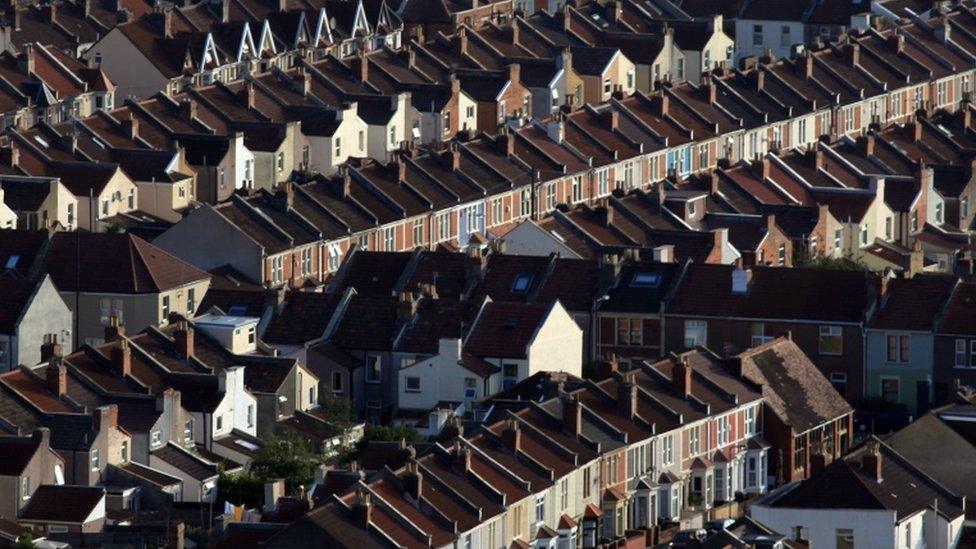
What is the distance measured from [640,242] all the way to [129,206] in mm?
20148

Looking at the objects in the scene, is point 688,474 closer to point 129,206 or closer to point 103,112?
point 129,206

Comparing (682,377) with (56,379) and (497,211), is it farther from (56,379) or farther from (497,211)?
(497,211)

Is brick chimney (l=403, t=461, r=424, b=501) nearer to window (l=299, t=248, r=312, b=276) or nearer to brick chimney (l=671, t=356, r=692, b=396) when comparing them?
brick chimney (l=671, t=356, r=692, b=396)

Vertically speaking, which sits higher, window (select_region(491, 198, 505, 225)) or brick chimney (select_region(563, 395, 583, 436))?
window (select_region(491, 198, 505, 225))

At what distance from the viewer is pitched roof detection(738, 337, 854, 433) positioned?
130m

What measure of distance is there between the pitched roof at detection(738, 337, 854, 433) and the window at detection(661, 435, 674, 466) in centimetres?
582

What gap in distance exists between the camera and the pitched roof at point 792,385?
427 feet

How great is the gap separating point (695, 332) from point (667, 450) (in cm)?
1619

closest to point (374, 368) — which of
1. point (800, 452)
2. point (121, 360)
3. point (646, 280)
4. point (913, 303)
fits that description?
point (646, 280)

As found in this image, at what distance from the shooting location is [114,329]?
13188 cm

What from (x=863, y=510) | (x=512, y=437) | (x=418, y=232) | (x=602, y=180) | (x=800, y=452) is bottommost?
(x=863, y=510)

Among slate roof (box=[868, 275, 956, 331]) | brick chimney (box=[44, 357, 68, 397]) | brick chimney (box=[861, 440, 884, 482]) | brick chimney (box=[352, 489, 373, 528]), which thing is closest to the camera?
brick chimney (box=[352, 489, 373, 528])

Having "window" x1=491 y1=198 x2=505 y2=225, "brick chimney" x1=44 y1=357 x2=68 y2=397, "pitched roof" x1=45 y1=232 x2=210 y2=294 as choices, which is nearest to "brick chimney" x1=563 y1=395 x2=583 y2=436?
"brick chimney" x1=44 y1=357 x2=68 y2=397

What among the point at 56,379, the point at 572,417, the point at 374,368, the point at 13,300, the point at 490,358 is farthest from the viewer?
the point at 13,300
